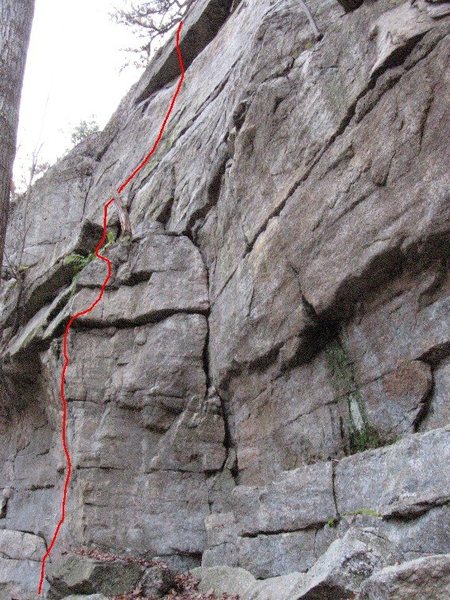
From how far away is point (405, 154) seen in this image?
5.76m

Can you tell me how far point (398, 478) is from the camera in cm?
503

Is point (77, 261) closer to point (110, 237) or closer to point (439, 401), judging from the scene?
point (110, 237)

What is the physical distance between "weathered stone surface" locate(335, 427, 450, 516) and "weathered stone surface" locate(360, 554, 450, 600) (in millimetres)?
1311

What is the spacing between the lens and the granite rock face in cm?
550

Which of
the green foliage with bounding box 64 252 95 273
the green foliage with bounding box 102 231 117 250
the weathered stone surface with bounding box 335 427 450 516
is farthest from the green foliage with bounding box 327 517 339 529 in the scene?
the green foliage with bounding box 64 252 95 273

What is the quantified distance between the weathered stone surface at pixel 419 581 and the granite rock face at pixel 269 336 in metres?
0.02

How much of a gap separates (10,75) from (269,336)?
14.4 ft

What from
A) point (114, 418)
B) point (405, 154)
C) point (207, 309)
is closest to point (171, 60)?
point (207, 309)

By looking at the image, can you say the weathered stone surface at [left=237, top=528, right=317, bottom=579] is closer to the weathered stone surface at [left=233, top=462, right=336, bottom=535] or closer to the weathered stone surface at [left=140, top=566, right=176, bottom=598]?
the weathered stone surface at [left=233, top=462, right=336, bottom=535]

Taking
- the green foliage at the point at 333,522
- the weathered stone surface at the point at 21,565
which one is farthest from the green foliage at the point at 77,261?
the green foliage at the point at 333,522

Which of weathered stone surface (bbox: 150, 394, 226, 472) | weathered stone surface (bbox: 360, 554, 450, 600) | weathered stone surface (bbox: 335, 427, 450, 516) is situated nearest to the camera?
weathered stone surface (bbox: 360, 554, 450, 600)

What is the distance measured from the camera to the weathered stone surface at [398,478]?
464 centimetres

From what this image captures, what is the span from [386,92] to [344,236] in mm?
1520

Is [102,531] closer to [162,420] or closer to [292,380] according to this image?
[162,420]
